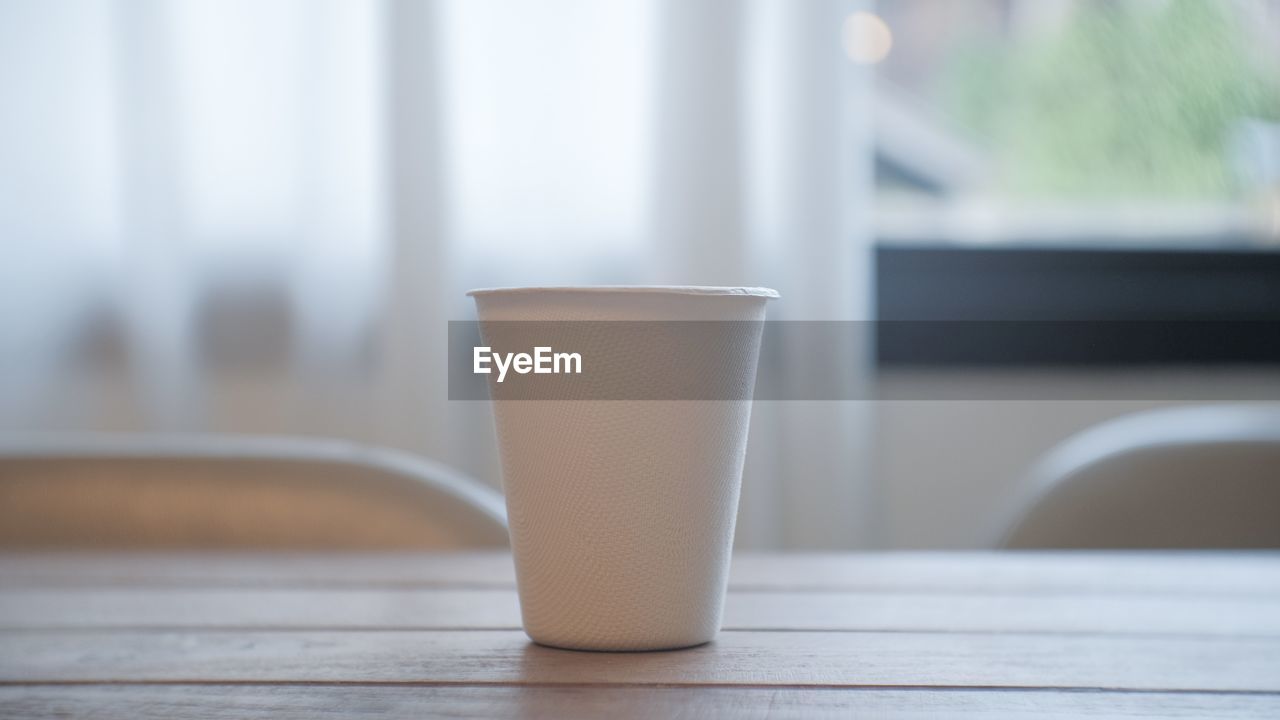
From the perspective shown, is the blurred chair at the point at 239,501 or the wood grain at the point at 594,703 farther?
the blurred chair at the point at 239,501

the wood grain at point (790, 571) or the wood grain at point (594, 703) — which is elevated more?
the wood grain at point (594, 703)

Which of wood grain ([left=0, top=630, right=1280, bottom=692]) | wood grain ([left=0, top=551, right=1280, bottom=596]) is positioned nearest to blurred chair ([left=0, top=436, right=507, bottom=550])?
wood grain ([left=0, top=551, right=1280, bottom=596])

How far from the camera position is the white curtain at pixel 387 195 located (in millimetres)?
1585

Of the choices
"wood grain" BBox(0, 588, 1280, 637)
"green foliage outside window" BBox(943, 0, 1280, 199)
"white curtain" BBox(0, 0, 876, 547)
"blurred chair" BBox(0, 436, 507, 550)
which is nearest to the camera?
"wood grain" BBox(0, 588, 1280, 637)

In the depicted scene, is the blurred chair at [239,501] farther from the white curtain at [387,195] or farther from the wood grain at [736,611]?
the white curtain at [387,195]

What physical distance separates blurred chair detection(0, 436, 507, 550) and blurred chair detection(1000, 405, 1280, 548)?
1.61 ft

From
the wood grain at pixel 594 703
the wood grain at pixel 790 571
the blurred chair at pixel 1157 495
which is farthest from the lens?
the blurred chair at pixel 1157 495

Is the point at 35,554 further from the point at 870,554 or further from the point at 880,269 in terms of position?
the point at 880,269

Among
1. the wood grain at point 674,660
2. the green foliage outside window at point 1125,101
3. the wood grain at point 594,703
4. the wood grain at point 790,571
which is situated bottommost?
the wood grain at point 790,571

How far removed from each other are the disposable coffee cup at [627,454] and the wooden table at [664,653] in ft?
0.06

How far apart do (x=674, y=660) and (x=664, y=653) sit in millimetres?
11

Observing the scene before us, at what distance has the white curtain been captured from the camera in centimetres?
158

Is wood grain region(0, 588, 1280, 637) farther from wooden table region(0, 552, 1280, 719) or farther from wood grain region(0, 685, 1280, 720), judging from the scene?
wood grain region(0, 685, 1280, 720)

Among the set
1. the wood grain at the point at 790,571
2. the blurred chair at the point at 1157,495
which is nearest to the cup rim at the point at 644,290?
the wood grain at the point at 790,571
